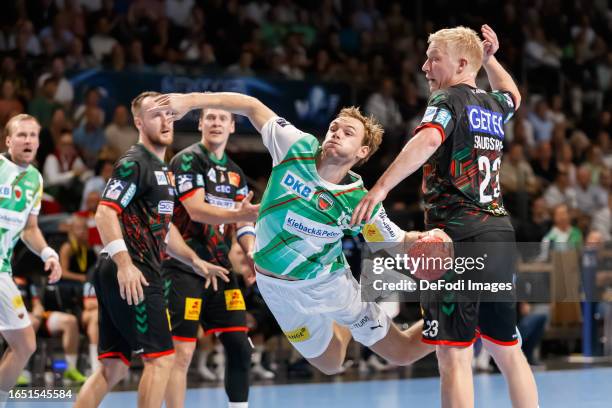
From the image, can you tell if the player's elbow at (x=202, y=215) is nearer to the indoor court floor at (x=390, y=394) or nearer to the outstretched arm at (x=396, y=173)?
the outstretched arm at (x=396, y=173)

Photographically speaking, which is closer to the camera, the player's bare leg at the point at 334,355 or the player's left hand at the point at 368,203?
the player's left hand at the point at 368,203

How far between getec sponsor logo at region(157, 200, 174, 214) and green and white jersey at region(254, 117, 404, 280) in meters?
0.79

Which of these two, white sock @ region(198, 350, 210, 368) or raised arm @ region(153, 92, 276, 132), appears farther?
white sock @ region(198, 350, 210, 368)

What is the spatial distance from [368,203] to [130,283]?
1643mm

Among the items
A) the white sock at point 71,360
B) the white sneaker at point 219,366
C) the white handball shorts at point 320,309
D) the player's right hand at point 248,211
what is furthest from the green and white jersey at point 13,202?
the white sneaker at point 219,366

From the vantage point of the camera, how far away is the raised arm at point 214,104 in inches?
197

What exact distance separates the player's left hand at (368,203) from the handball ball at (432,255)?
0.52 m

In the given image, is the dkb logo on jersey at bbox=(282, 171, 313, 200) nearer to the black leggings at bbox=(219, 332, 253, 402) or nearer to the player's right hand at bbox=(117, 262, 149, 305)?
the player's right hand at bbox=(117, 262, 149, 305)

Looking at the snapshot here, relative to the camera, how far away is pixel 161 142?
6.19 metres

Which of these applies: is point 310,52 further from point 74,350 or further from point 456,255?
point 456,255

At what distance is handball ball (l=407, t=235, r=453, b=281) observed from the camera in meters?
5.25

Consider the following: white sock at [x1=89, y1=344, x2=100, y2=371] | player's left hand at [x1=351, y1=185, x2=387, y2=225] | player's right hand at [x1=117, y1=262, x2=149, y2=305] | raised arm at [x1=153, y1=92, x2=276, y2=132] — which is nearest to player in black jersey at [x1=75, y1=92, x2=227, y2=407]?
player's right hand at [x1=117, y1=262, x2=149, y2=305]

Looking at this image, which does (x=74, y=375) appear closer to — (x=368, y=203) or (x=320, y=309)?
(x=320, y=309)

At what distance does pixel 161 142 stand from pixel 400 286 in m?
1.77
